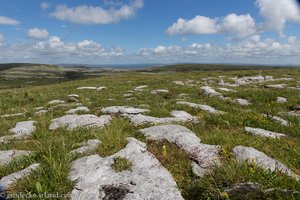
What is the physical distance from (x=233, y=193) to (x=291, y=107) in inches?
471

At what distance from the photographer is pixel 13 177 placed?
634 centimetres

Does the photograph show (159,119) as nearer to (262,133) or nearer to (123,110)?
(123,110)

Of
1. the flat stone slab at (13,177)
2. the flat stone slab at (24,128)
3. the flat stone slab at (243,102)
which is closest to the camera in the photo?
the flat stone slab at (13,177)

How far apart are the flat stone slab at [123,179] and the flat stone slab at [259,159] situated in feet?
5.45

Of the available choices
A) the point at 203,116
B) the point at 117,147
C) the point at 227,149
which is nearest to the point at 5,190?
the point at 117,147

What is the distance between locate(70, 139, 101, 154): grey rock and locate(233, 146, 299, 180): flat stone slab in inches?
A: 137

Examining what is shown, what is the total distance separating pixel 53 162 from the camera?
6.33 m

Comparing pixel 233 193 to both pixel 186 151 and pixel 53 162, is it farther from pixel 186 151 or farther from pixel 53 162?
pixel 53 162

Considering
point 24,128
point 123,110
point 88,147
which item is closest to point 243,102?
point 123,110

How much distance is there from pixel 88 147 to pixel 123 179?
2.04 metres

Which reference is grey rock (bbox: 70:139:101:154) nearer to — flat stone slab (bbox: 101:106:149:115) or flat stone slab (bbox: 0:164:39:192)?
flat stone slab (bbox: 0:164:39:192)

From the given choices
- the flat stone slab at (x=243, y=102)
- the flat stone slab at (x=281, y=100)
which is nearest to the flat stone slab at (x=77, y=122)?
the flat stone slab at (x=243, y=102)

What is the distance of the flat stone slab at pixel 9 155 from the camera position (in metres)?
7.35

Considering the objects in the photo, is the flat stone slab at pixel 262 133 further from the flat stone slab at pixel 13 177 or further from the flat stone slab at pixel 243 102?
the flat stone slab at pixel 243 102
